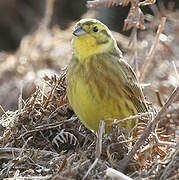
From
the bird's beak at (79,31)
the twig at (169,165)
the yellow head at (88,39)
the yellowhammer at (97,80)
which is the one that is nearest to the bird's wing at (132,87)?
the yellowhammer at (97,80)

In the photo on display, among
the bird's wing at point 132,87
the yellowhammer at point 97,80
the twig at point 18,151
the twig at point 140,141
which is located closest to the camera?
the twig at point 140,141

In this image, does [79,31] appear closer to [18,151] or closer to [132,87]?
[132,87]

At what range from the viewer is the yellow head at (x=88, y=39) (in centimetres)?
274

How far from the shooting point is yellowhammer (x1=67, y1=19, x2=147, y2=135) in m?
2.67

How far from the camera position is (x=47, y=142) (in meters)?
2.68

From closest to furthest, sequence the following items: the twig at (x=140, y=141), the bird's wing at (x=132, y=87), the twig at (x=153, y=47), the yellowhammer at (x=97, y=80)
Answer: the twig at (x=140, y=141) < the yellowhammer at (x=97, y=80) < the bird's wing at (x=132, y=87) < the twig at (x=153, y=47)

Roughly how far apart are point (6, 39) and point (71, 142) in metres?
4.26

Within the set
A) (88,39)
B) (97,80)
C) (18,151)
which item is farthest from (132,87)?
(18,151)

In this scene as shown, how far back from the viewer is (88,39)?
2.75m

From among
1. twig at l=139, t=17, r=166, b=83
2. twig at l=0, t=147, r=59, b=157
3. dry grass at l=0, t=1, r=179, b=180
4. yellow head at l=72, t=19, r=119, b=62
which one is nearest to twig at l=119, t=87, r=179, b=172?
dry grass at l=0, t=1, r=179, b=180

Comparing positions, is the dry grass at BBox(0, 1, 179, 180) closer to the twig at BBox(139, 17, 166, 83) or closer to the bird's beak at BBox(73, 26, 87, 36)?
the twig at BBox(139, 17, 166, 83)

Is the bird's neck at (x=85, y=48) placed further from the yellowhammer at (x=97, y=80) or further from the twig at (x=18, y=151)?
the twig at (x=18, y=151)

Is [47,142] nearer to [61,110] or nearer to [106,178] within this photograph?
[61,110]

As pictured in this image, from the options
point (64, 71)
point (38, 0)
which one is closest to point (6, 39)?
point (38, 0)
